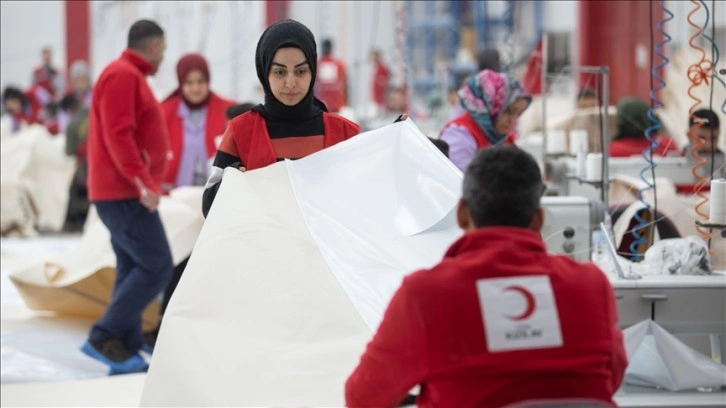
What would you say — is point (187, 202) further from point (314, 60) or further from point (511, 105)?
point (314, 60)

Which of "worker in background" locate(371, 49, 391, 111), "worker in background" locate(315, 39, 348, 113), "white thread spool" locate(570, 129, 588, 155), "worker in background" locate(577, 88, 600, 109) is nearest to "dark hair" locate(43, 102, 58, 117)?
"worker in background" locate(315, 39, 348, 113)

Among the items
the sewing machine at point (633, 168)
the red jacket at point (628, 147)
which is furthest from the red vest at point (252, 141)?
the red jacket at point (628, 147)

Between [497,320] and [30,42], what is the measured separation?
1214 cm

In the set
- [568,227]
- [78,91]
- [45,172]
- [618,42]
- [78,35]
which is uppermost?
[78,35]

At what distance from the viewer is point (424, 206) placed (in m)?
2.64

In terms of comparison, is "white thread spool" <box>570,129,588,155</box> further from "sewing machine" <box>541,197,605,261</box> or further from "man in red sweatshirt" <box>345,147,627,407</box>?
"man in red sweatshirt" <box>345,147,627,407</box>

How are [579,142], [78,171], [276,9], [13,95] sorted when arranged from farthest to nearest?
1. [13,95]
2. [276,9]
3. [78,171]
4. [579,142]

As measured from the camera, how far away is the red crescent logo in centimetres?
181

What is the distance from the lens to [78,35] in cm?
1353

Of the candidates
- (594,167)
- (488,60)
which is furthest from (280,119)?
(488,60)

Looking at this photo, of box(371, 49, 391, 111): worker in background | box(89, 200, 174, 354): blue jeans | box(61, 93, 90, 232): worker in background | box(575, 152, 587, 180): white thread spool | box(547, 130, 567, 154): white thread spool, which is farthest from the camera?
box(371, 49, 391, 111): worker in background

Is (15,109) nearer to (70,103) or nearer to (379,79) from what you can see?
(70,103)

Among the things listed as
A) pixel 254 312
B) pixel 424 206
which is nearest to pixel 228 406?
pixel 254 312

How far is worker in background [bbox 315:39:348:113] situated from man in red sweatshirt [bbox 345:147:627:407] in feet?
28.9
